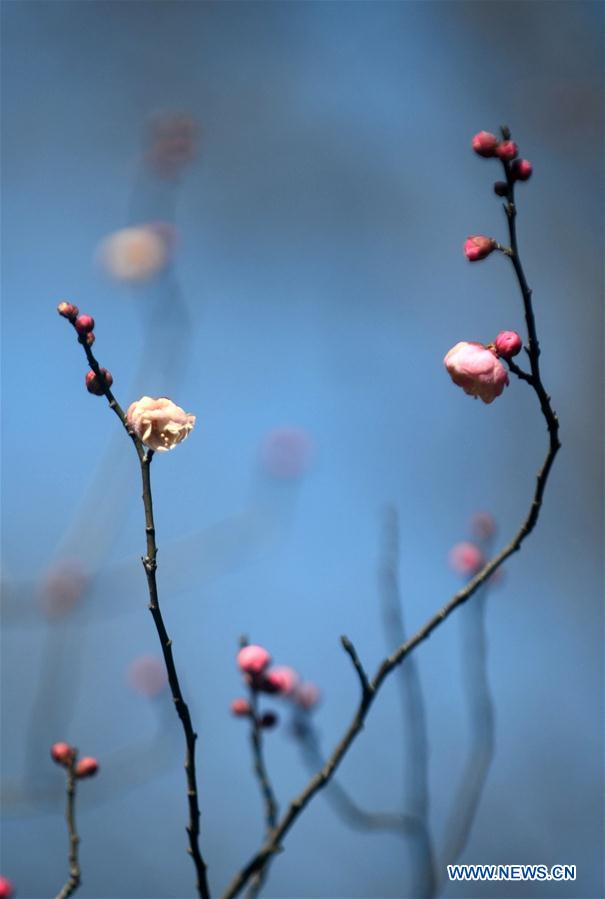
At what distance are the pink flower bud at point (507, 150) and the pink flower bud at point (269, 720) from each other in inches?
48.6

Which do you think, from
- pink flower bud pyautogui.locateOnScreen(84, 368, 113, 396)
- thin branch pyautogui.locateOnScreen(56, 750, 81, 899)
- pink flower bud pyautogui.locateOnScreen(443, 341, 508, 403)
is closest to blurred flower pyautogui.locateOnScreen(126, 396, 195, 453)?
pink flower bud pyautogui.locateOnScreen(84, 368, 113, 396)

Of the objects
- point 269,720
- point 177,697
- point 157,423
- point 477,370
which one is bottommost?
point 177,697

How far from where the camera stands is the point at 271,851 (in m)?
1.21

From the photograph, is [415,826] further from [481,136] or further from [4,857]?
→ [4,857]

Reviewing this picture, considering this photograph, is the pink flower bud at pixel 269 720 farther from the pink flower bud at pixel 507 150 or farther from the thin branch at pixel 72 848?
the pink flower bud at pixel 507 150

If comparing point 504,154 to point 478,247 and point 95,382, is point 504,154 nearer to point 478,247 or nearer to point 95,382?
point 478,247

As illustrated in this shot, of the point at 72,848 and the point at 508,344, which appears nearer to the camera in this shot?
the point at 72,848

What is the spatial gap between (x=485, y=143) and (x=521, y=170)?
0.26 ft

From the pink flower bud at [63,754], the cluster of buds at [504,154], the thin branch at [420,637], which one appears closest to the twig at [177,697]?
the thin branch at [420,637]

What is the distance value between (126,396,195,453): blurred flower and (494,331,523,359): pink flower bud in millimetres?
542

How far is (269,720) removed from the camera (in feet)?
6.39

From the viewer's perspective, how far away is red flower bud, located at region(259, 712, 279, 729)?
1.95m

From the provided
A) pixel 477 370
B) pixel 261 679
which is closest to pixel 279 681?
pixel 261 679

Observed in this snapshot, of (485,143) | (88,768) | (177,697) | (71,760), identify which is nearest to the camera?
(177,697)
